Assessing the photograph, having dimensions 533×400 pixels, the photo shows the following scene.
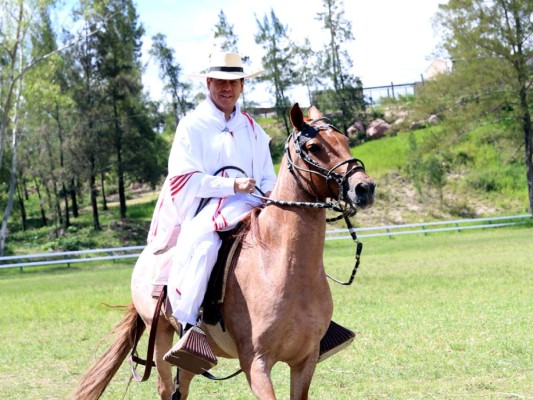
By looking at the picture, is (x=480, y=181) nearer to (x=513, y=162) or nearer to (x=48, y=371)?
(x=513, y=162)

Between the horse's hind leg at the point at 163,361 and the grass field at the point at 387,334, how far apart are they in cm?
91

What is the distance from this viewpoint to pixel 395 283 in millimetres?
17250

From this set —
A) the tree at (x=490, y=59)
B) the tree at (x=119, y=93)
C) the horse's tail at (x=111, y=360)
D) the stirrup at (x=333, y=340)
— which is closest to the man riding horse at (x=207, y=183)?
the stirrup at (x=333, y=340)

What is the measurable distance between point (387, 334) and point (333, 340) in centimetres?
536

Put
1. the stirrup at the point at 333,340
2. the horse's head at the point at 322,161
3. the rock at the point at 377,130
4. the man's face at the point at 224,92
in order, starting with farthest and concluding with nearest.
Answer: the rock at the point at 377,130, the man's face at the point at 224,92, the stirrup at the point at 333,340, the horse's head at the point at 322,161

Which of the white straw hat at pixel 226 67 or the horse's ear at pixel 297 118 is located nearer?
the horse's ear at pixel 297 118

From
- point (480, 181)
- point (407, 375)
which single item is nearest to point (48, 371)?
point (407, 375)

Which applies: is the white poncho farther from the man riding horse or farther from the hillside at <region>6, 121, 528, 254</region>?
the hillside at <region>6, 121, 528, 254</region>

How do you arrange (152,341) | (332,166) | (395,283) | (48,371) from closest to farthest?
1. (332,166)
2. (152,341)
3. (48,371)
4. (395,283)

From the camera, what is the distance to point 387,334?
1097cm

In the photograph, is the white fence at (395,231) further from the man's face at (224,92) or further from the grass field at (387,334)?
the man's face at (224,92)

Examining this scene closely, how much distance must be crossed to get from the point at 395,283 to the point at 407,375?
8970mm

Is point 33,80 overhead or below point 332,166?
overhead

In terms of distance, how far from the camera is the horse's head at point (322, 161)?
16.0 feet
